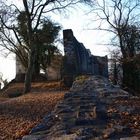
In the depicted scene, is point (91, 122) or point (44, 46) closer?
point (91, 122)

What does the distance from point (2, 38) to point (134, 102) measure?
21.9m

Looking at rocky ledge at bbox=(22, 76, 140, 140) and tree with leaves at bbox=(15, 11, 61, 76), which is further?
tree with leaves at bbox=(15, 11, 61, 76)

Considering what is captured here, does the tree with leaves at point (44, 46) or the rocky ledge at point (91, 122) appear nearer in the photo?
the rocky ledge at point (91, 122)

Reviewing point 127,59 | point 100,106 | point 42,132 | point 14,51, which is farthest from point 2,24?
point 42,132

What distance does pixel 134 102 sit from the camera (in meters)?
7.75

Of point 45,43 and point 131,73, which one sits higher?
point 45,43

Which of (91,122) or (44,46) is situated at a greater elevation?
(44,46)

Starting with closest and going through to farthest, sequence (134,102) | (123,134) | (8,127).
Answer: (123,134)
(8,127)
(134,102)

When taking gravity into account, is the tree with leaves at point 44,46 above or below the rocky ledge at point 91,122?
above

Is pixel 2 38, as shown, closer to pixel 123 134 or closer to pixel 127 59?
pixel 127 59

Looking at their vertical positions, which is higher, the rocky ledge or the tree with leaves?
the tree with leaves

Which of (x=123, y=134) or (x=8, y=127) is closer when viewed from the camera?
(x=123, y=134)

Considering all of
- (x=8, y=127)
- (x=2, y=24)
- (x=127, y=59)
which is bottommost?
(x=8, y=127)

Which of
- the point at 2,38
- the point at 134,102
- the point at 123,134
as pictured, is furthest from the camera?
the point at 2,38
